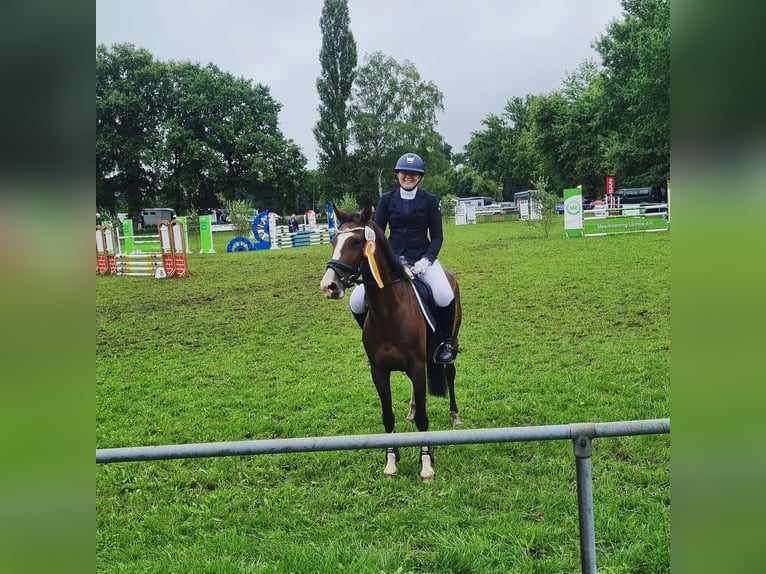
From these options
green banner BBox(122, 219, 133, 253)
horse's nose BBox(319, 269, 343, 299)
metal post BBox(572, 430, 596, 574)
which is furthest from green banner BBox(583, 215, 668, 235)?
metal post BBox(572, 430, 596, 574)

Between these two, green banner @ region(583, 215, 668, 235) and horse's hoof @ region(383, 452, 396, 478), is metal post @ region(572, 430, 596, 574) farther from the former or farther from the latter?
green banner @ region(583, 215, 668, 235)

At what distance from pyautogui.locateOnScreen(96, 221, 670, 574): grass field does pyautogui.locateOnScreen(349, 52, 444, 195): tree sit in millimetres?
7238

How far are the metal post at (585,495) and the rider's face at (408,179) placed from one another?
2.34 m

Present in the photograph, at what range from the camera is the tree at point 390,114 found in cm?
1409

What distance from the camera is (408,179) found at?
3.62 meters

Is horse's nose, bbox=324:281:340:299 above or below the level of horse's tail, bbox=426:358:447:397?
above

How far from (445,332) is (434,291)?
41cm

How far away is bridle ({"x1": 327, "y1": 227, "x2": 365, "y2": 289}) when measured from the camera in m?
3.01

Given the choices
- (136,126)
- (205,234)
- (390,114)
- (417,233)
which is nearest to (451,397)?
→ (417,233)
